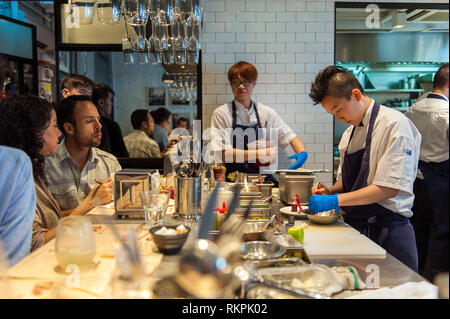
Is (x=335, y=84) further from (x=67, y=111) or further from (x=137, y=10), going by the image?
(x=67, y=111)

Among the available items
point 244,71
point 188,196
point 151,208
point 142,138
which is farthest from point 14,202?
point 142,138

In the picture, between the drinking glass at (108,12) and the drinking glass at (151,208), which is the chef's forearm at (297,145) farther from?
the drinking glass at (151,208)

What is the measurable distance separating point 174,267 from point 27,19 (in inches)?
285

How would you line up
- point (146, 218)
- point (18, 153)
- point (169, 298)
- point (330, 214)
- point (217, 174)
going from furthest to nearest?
point (217, 174), point (330, 214), point (146, 218), point (18, 153), point (169, 298)

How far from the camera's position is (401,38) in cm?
680

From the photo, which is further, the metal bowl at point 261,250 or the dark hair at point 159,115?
the dark hair at point 159,115

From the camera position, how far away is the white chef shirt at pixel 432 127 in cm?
275

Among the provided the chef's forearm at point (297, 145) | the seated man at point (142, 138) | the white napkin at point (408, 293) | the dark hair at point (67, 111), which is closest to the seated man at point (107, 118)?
the seated man at point (142, 138)

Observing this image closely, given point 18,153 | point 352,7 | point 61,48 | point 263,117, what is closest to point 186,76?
point 263,117

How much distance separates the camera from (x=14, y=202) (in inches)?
55.1

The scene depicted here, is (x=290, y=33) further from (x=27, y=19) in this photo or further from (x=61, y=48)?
(x=27, y=19)

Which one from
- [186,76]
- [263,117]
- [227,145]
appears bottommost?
[227,145]

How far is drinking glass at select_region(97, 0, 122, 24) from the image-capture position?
9.33ft

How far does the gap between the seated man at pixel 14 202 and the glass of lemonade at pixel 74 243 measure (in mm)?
180
